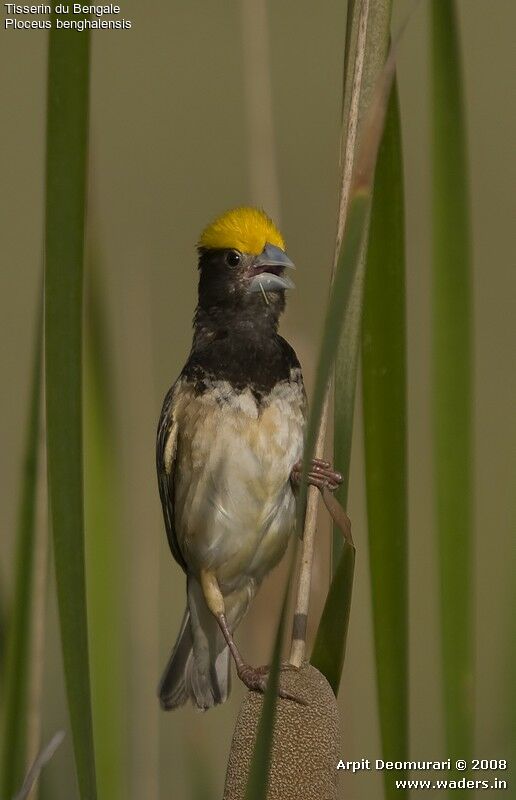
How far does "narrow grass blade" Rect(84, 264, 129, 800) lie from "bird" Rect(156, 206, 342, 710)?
650mm

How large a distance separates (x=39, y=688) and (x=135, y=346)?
2.99 ft

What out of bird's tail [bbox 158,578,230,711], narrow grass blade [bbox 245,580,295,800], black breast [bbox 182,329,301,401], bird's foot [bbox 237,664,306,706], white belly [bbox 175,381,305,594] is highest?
black breast [bbox 182,329,301,401]

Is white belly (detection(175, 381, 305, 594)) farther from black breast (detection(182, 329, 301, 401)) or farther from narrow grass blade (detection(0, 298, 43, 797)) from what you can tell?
narrow grass blade (detection(0, 298, 43, 797))

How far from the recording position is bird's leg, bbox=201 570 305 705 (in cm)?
241

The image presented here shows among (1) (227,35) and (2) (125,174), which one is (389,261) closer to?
(2) (125,174)

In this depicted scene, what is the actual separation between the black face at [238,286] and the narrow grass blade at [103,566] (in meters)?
0.82

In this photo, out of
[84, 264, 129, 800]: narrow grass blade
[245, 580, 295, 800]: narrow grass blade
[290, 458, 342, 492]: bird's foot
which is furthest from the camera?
[290, 458, 342, 492]: bird's foot

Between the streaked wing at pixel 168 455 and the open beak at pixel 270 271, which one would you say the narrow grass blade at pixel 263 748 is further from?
the streaked wing at pixel 168 455

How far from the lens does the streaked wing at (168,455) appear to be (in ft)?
9.29

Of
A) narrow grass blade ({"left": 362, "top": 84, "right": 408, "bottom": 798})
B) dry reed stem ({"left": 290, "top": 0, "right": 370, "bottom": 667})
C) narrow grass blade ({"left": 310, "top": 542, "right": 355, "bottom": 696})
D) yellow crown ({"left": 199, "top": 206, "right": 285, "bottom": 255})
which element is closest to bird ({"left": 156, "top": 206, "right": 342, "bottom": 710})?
yellow crown ({"left": 199, "top": 206, "right": 285, "bottom": 255})

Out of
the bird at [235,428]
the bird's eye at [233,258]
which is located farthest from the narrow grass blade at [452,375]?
the bird's eye at [233,258]

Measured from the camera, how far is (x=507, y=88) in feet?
33.0

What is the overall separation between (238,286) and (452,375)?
116cm

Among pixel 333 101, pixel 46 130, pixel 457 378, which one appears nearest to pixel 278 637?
pixel 457 378
